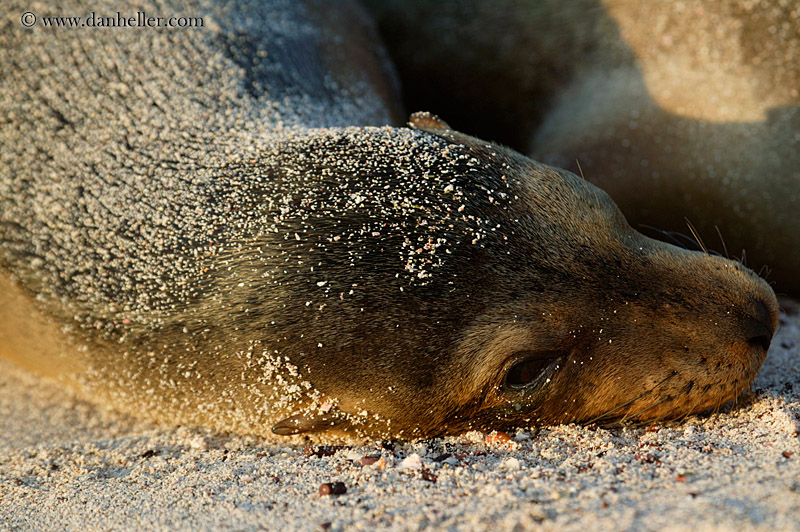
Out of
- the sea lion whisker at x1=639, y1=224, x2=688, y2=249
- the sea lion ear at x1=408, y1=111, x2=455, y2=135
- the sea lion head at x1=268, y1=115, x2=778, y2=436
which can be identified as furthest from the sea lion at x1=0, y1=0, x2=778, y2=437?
the sea lion whisker at x1=639, y1=224, x2=688, y2=249

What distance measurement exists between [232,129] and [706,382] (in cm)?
208

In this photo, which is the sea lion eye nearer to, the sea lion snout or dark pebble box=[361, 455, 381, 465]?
dark pebble box=[361, 455, 381, 465]

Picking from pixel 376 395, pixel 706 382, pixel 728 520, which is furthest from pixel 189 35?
pixel 728 520

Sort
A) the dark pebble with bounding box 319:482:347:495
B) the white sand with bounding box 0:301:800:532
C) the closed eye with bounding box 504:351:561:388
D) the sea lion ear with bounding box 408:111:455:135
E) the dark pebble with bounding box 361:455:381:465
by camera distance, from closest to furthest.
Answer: the white sand with bounding box 0:301:800:532 < the dark pebble with bounding box 319:482:347:495 < the dark pebble with bounding box 361:455:381:465 < the closed eye with bounding box 504:351:561:388 < the sea lion ear with bounding box 408:111:455:135

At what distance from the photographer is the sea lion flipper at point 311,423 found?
8.46 feet

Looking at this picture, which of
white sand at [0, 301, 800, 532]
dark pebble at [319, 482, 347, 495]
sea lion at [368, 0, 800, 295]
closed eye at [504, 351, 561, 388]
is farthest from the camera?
sea lion at [368, 0, 800, 295]

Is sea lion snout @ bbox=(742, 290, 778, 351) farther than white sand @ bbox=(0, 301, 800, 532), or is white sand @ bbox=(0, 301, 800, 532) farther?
sea lion snout @ bbox=(742, 290, 778, 351)

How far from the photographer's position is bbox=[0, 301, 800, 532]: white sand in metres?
1.85

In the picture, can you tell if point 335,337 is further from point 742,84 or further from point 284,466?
point 742,84

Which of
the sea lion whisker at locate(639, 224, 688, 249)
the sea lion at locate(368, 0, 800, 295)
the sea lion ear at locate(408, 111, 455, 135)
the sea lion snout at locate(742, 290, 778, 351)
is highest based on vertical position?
the sea lion at locate(368, 0, 800, 295)

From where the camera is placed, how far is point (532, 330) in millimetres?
2500

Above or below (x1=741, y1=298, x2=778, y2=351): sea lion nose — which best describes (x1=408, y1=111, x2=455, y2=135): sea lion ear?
above

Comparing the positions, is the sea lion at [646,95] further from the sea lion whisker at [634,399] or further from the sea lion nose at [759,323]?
the sea lion whisker at [634,399]

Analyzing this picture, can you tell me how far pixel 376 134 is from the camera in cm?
285
